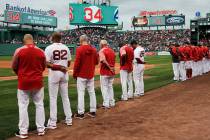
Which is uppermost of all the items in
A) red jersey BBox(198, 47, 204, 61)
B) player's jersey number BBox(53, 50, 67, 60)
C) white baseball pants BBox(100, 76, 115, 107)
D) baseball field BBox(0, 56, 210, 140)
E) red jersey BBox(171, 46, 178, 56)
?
player's jersey number BBox(53, 50, 67, 60)

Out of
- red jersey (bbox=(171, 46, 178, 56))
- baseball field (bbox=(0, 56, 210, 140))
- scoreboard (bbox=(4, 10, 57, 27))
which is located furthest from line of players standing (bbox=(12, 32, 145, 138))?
scoreboard (bbox=(4, 10, 57, 27))

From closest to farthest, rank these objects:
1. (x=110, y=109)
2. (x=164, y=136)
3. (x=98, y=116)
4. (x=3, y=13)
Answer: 1. (x=164, y=136)
2. (x=98, y=116)
3. (x=110, y=109)
4. (x=3, y=13)

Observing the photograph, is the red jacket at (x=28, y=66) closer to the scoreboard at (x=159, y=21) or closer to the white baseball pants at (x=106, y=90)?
the white baseball pants at (x=106, y=90)

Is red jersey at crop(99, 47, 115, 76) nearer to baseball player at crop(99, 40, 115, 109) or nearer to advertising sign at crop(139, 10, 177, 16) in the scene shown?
baseball player at crop(99, 40, 115, 109)

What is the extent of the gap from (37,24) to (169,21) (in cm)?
3518

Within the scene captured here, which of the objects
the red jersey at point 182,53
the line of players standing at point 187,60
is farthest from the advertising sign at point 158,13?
the red jersey at point 182,53

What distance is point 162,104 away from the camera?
1332 centimetres

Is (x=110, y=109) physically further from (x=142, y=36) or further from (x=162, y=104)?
(x=142, y=36)

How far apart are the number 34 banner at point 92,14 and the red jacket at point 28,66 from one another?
76588mm

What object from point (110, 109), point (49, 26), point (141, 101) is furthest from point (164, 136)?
point (49, 26)

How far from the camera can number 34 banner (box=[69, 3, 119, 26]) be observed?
279 feet

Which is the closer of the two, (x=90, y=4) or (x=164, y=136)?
(x=164, y=136)

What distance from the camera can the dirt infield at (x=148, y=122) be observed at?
8805 millimetres

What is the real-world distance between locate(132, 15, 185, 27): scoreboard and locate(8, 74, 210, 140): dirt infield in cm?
9269
